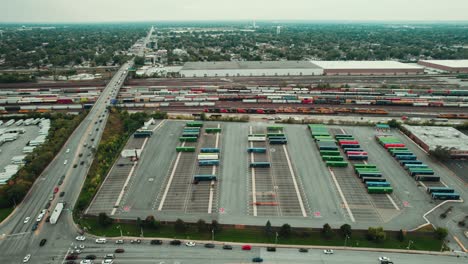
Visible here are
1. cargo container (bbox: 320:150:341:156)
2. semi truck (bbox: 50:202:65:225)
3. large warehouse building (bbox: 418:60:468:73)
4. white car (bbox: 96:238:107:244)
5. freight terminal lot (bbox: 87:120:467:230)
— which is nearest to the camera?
white car (bbox: 96:238:107:244)

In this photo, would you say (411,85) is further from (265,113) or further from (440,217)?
(440,217)

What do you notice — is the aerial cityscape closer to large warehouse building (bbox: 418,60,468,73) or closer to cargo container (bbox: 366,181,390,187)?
cargo container (bbox: 366,181,390,187)

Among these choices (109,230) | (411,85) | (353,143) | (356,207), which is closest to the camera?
(109,230)

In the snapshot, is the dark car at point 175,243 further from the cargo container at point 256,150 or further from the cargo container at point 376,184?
the cargo container at point 376,184

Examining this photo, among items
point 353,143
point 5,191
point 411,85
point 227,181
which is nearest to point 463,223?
point 353,143

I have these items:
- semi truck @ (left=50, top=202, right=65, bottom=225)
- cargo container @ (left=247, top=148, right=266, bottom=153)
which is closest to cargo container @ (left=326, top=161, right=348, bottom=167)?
cargo container @ (left=247, top=148, right=266, bottom=153)

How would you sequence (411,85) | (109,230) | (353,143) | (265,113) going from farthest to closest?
(411,85) → (265,113) → (353,143) → (109,230)

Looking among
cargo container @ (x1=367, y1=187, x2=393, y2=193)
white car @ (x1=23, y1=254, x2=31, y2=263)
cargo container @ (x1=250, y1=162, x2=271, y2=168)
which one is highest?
cargo container @ (x1=250, y1=162, x2=271, y2=168)
